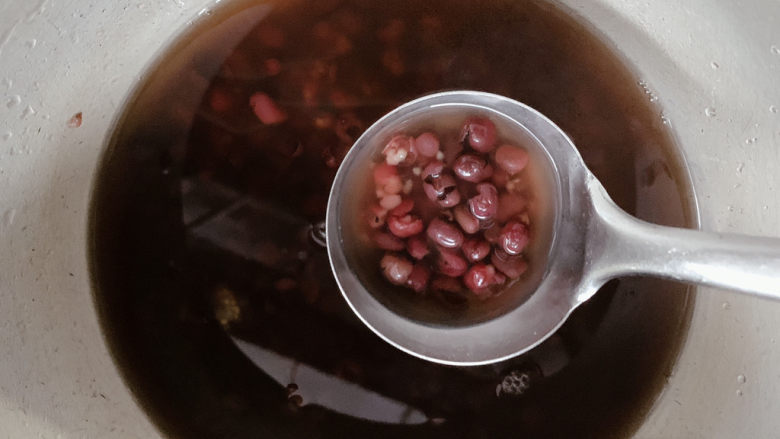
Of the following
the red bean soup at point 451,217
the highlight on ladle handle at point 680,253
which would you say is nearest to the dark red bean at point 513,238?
the red bean soup at point 451,217

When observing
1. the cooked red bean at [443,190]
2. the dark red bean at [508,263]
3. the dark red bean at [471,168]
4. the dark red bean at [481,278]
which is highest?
the dark red bean at [471,168]

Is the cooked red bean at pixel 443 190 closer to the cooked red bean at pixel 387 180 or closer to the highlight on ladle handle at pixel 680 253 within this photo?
the cooked red bean at pixel 387 180

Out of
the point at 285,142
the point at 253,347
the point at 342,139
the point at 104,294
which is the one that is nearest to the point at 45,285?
the point at 104,294

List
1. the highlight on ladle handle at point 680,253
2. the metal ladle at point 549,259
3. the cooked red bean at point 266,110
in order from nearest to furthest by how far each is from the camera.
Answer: the highlight on ladle handle at point 680,253 → the metal ladle at point 549,259 → the cooked red bean at point 266,110

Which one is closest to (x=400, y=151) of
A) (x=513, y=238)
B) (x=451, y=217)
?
(x=451, y=217)

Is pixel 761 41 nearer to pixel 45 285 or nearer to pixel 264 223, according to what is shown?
pixel 264 223

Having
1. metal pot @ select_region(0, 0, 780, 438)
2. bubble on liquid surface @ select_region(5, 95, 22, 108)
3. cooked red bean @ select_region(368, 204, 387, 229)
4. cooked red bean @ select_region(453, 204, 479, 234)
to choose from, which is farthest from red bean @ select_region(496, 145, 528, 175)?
bubble on liquid surface @ select_region(5, 95, 22, 108)

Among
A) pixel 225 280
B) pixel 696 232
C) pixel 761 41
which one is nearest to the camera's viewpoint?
pixel 696 232
